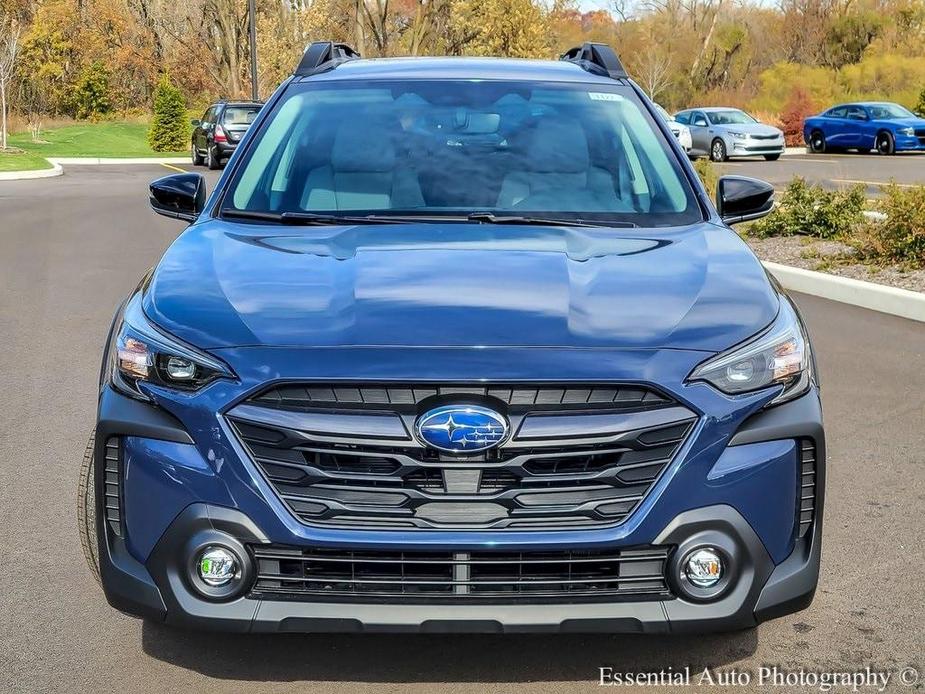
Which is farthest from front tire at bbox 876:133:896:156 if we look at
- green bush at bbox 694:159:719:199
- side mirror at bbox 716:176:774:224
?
side mirror at bbox 716:176:774:224

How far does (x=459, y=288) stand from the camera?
A: 364 centimetres

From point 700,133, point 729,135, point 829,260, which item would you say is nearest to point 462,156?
point 829,260

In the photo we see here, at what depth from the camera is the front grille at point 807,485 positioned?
134 inches

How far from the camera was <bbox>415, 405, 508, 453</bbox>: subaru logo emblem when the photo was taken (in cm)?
318

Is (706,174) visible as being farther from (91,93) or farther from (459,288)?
(91,93)

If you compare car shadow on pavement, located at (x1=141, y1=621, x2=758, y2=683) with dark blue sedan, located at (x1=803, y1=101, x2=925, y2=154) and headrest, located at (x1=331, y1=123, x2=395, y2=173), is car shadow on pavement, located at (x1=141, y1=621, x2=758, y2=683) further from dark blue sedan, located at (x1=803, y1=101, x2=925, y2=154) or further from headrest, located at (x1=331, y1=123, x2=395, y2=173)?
dark blue sedan, located at (x1=803, y1=101, x2=925, y2=154)

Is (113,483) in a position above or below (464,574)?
above

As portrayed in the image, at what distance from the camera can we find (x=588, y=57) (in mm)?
6043

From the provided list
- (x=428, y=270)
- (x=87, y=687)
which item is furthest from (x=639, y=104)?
(x=87, y=687)

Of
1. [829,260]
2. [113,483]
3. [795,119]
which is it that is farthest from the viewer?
[795,119]

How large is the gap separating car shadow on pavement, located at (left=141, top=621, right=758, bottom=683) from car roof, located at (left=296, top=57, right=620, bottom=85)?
2373 millimetres

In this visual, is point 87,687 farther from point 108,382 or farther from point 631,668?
point 631,668

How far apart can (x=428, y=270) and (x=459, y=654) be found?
3.70ft

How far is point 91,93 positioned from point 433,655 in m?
62.7
